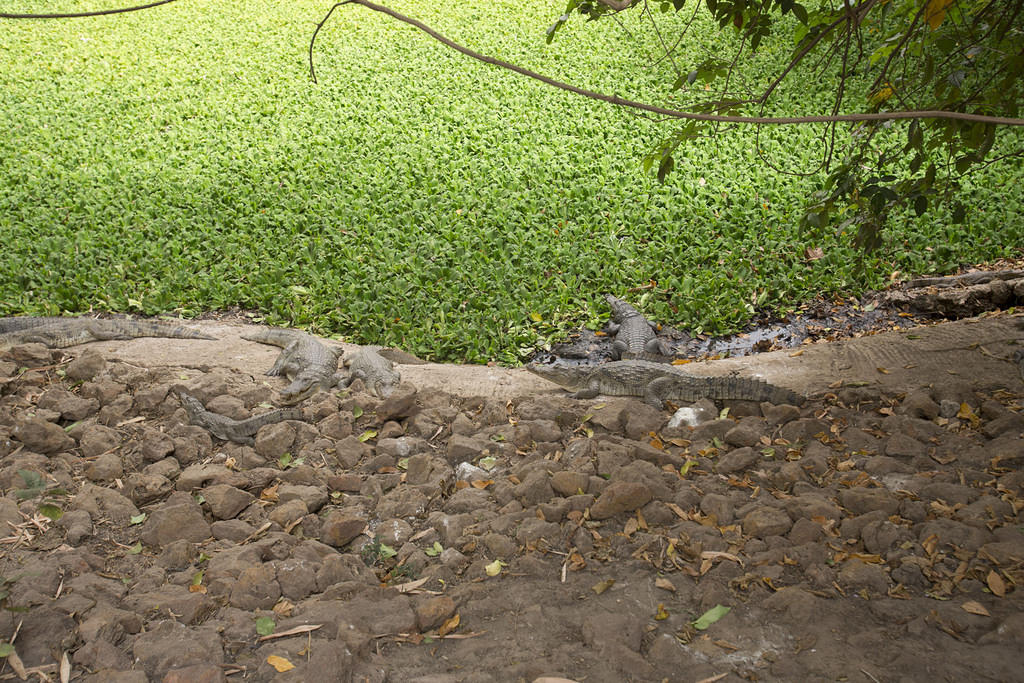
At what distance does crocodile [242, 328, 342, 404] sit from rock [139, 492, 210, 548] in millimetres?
1613

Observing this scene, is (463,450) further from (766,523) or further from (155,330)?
(155,330)

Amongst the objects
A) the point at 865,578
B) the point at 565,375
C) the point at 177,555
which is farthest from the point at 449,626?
the point at 565,375

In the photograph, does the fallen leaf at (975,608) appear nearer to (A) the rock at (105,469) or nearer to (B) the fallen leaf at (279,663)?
(B) the fallen leaf at (279,663)

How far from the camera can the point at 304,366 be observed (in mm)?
5352

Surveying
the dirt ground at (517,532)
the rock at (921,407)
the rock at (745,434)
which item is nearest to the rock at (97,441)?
the dirt ground at (517,532)

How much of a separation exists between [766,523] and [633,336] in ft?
11.0

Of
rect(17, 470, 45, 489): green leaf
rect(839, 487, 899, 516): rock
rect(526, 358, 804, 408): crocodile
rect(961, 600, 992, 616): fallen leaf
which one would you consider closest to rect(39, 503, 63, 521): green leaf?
rect(17, 470, 45, 489): green leaf

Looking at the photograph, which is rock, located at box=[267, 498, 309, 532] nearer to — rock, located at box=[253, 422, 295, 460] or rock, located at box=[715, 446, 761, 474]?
rock, located at box=[253, 422, 295, 460]

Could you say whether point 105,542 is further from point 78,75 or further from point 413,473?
point 78,75

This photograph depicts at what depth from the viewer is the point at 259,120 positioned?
1084 centimetres

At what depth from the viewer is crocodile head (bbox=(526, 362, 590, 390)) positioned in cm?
548

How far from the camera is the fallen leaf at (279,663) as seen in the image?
97.1 inches

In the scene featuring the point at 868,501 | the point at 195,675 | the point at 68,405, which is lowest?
the point at 68,405

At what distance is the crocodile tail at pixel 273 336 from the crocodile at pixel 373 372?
0.69 meters
